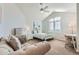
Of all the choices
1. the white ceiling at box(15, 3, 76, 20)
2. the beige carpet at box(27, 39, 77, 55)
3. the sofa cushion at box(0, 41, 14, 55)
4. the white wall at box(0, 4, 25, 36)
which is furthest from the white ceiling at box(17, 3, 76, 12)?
the sofa cushion at box(0, 41, 14, 55)

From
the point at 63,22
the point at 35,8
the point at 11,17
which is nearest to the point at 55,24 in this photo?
the point at 63,22

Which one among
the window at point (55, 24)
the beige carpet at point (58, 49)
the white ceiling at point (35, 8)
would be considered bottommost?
the beige carpet at point (58, 49)

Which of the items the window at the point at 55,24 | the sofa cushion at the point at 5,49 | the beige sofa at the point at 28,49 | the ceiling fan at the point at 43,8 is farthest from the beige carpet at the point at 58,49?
the ceiling fan at the point at 43,8

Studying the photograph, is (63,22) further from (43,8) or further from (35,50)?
(35,50)

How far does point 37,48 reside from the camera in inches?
81.4

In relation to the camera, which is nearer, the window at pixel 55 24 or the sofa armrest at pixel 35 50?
the sofa armrest at pixel 35 50

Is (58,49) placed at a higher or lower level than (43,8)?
lower

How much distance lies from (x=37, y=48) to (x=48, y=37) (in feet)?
0.91

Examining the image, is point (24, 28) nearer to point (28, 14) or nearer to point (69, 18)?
point (28, 14)

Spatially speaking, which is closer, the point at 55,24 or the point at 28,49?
the point at 28,49

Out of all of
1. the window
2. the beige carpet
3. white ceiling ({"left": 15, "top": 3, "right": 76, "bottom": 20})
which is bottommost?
the beige carpet

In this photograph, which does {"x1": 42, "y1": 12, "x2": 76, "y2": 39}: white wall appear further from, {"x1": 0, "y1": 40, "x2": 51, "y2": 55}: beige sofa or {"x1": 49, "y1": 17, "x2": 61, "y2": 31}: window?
{"x1": 0, "y1": 40, "x2": 51, "y2": 55}: beige sofa

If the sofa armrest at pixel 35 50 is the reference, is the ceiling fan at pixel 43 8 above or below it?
above

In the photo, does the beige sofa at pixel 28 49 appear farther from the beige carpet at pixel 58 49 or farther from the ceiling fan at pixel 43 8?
the ceiling fan at pixel 43 8
